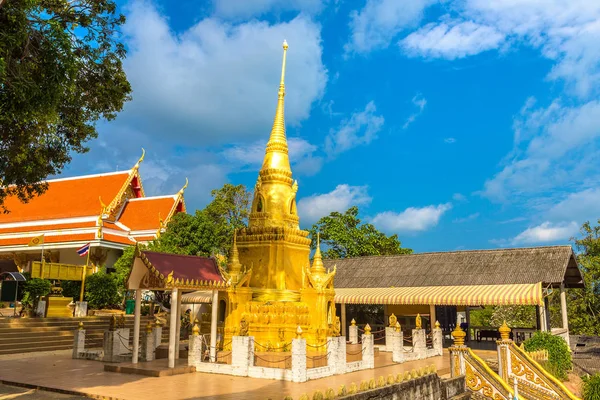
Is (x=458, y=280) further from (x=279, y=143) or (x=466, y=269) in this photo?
(x=279, y=143)

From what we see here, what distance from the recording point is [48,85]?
837 cm

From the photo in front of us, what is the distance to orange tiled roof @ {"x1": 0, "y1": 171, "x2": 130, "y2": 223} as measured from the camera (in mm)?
31609

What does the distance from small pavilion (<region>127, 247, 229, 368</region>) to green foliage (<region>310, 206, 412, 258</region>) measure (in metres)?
20.3

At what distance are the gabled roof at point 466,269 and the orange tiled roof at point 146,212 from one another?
41.0 feet

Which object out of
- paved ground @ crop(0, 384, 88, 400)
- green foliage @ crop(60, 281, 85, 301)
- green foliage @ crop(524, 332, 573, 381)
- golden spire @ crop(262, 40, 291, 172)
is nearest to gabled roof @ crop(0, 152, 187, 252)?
green foliage @ crop(60, 281, 85, 301)

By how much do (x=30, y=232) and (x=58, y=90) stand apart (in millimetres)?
25843

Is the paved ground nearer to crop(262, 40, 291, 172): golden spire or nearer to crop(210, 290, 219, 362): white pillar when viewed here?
crop(210, 290, 219, 362): white pillar

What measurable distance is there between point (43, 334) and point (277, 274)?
31.3 ft

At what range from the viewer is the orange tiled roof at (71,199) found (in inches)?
1244

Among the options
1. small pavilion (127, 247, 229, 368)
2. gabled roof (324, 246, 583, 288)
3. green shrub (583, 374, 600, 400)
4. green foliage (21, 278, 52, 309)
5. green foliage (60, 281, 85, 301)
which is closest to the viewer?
green shrub (583, 374, 600, 400)

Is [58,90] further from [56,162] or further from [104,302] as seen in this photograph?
[104,302]

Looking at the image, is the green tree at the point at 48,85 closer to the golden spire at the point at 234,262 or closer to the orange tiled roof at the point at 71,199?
the golden spire at the point at 234,262

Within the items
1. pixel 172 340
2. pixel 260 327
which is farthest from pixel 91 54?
pixel 260 327

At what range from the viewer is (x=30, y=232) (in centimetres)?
3077
